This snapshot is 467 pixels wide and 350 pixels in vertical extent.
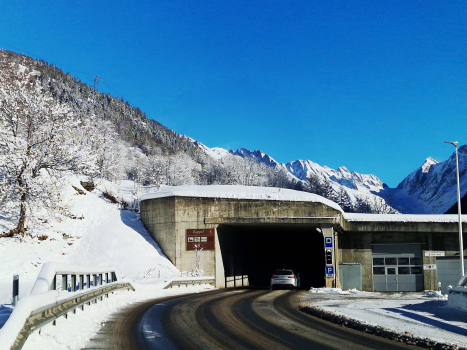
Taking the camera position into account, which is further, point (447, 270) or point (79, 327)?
point (447, 270)

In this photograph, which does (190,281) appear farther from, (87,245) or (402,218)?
(402,218)

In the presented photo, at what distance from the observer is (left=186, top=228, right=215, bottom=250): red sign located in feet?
116

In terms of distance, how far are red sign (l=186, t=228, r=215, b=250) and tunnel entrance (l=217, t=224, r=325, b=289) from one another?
30.4ft

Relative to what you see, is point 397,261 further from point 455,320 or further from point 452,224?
point 455,320

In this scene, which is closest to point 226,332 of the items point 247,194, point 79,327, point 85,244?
point 79,327

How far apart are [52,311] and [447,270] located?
120ft

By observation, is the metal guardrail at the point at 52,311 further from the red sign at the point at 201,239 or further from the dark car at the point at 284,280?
the red sign at the point at 201,239

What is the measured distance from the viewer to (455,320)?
1267 cm

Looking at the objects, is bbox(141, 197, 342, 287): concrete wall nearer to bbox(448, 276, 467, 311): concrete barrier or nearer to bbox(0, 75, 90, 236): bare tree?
bbox(0, 75, 90, 236): bare tree

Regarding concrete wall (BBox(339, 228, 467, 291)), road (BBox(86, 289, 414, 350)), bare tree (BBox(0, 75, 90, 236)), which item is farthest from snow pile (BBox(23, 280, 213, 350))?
concrete wall (BBox(339, 228, 467, 291))

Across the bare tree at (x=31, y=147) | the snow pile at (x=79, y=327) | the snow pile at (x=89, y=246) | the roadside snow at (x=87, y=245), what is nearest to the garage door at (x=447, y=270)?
the snow pile at (x=89, y=246)

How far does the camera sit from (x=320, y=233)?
37719 millimetres

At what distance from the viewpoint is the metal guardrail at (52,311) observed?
6776mm

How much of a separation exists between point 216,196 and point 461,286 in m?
22.5
